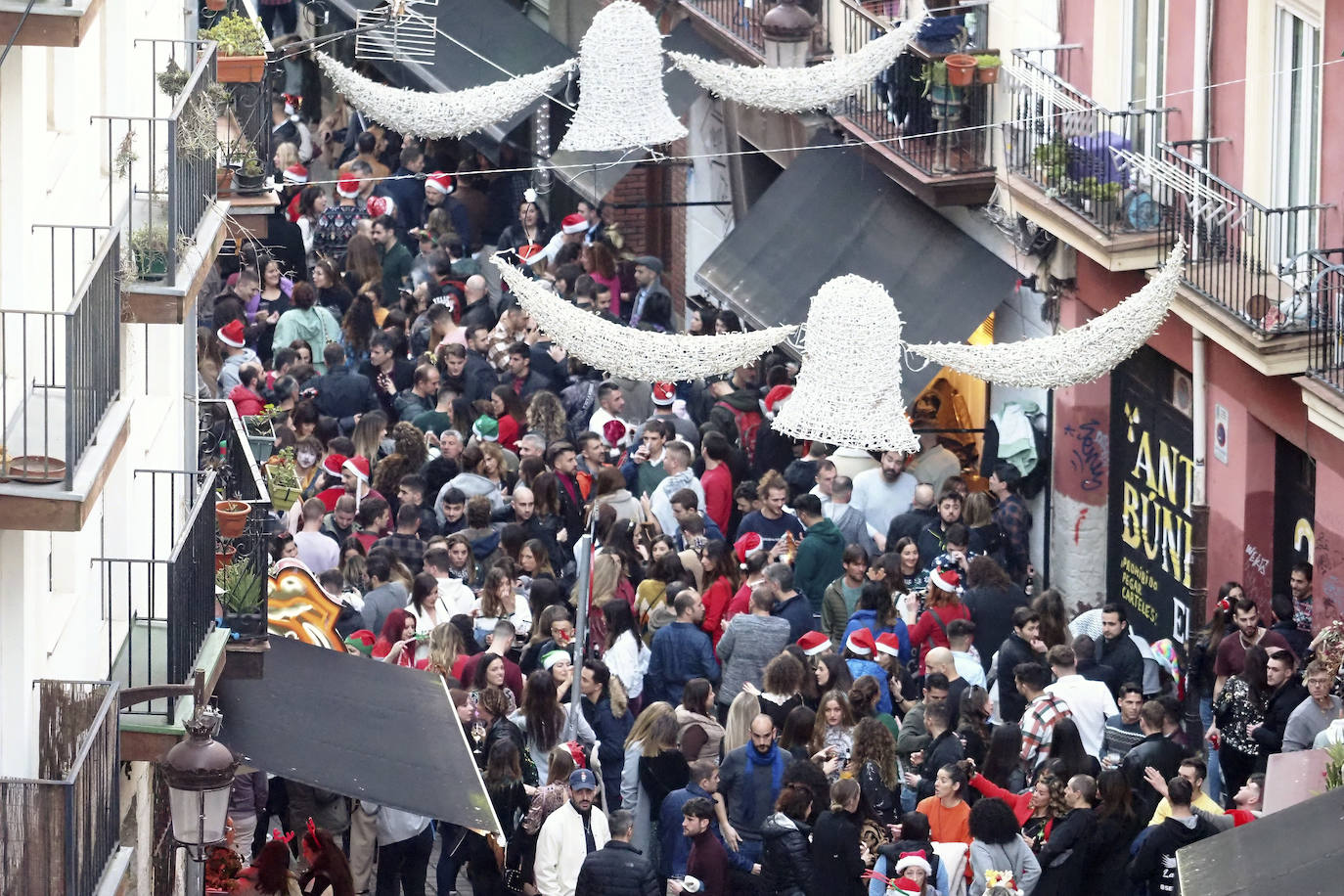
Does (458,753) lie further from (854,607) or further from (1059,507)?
(1059,507)

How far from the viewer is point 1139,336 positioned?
20.8 m

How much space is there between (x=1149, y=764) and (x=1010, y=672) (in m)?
1.88

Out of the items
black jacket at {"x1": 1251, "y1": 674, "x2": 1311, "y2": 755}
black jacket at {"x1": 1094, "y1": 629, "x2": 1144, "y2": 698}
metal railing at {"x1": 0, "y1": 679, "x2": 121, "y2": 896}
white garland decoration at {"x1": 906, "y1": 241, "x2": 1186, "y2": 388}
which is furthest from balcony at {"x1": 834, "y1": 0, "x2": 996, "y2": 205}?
metal railing at {"x1": 0, "y1": 679, "x2": 121, "y2": 896}

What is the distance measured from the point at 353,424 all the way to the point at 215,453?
Answer: 7.00 m

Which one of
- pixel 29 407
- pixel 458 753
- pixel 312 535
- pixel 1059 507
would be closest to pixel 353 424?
pixel 312 535

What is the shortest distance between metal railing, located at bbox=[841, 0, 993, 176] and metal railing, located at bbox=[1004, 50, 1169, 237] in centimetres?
50

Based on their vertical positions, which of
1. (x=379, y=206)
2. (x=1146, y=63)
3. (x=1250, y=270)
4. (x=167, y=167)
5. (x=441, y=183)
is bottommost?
(x=379, y=206)

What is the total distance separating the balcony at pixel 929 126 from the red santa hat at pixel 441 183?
6.18m

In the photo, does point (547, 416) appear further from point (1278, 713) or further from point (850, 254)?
point (1278, 713)

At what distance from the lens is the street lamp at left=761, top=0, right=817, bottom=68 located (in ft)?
86.7

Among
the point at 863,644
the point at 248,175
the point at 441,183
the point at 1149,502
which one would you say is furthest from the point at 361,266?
the point at 863,644

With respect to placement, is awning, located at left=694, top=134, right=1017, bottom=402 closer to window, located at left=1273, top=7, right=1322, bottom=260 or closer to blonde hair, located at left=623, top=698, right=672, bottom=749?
window, located at left=1273, top=7, right=1322, bottom=260

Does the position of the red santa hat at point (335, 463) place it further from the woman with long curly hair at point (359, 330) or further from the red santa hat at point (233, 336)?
the woman with long curly hair at point (359, 330)

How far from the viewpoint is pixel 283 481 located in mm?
21031
